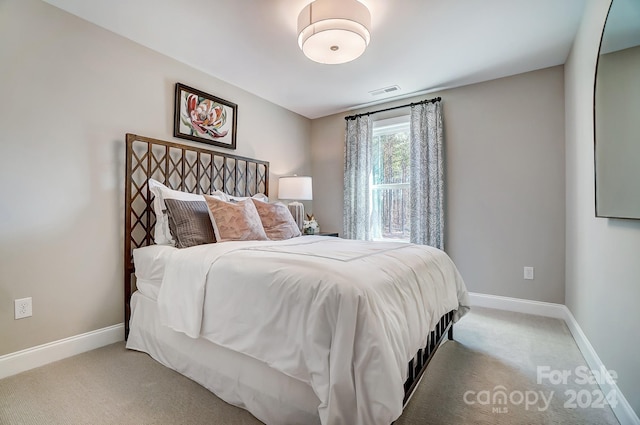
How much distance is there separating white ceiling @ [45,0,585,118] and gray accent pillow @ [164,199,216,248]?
1.41 m

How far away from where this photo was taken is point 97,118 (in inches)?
88.4

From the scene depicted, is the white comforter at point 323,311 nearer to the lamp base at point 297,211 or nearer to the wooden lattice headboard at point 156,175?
the wooden lattice headboard at point 156,175

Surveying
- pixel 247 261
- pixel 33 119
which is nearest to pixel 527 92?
pixel 247 261

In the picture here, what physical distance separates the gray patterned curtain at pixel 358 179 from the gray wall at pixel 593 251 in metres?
2.11

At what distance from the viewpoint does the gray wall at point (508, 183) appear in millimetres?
2885

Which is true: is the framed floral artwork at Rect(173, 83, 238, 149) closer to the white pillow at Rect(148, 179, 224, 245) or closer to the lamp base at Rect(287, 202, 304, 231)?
the white pillow at Rect(148, 179, 224, 245)

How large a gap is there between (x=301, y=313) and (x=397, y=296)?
0.46m

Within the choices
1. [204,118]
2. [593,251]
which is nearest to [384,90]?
[204,118]

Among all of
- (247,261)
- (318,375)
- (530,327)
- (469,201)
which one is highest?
(469,201)

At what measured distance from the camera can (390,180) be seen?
3926 mm

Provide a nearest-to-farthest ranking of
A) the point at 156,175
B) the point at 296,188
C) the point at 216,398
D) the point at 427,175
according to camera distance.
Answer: the point at 216,398
the point at 156,175
the point at 427,175
the point at 296,188

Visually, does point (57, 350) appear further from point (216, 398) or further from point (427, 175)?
point (427, 175)

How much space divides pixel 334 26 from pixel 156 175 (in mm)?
1948

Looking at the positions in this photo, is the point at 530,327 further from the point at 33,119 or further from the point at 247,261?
the point at 33,119
